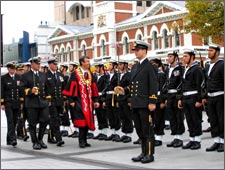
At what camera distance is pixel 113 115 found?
1398 centimetres

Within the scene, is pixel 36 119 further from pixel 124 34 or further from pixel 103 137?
pixel 124 34

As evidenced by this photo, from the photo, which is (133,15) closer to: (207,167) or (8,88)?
(8,88)

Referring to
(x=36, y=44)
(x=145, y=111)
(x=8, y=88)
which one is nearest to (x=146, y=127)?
(x=145, y=111)

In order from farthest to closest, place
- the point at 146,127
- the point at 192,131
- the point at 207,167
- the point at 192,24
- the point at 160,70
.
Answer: the point at 192,24 → the point at 160,70 → the point at 192,131 → the point at 146,127 → the point at 207,167

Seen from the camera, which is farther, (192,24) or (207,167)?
(192,24)

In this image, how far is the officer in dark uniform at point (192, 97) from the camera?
11.2 meters

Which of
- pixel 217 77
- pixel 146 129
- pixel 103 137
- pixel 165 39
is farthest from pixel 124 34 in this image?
pixel 146 129

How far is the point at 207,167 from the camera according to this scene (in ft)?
28.4

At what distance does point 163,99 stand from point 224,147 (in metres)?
Result: 2.60

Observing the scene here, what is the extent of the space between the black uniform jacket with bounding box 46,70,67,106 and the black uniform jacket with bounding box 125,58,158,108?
3.64m

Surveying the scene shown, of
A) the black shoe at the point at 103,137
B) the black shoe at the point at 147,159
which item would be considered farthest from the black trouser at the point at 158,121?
the black shoe at the point at 147,159

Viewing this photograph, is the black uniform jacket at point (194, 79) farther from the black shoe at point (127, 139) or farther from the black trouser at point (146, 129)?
the black shoe at point (127, 139)

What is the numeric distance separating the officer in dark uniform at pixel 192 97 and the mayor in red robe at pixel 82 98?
246 centimetres

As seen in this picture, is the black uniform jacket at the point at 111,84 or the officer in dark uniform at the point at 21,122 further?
the officer in dark uniform at the point at 21,122
